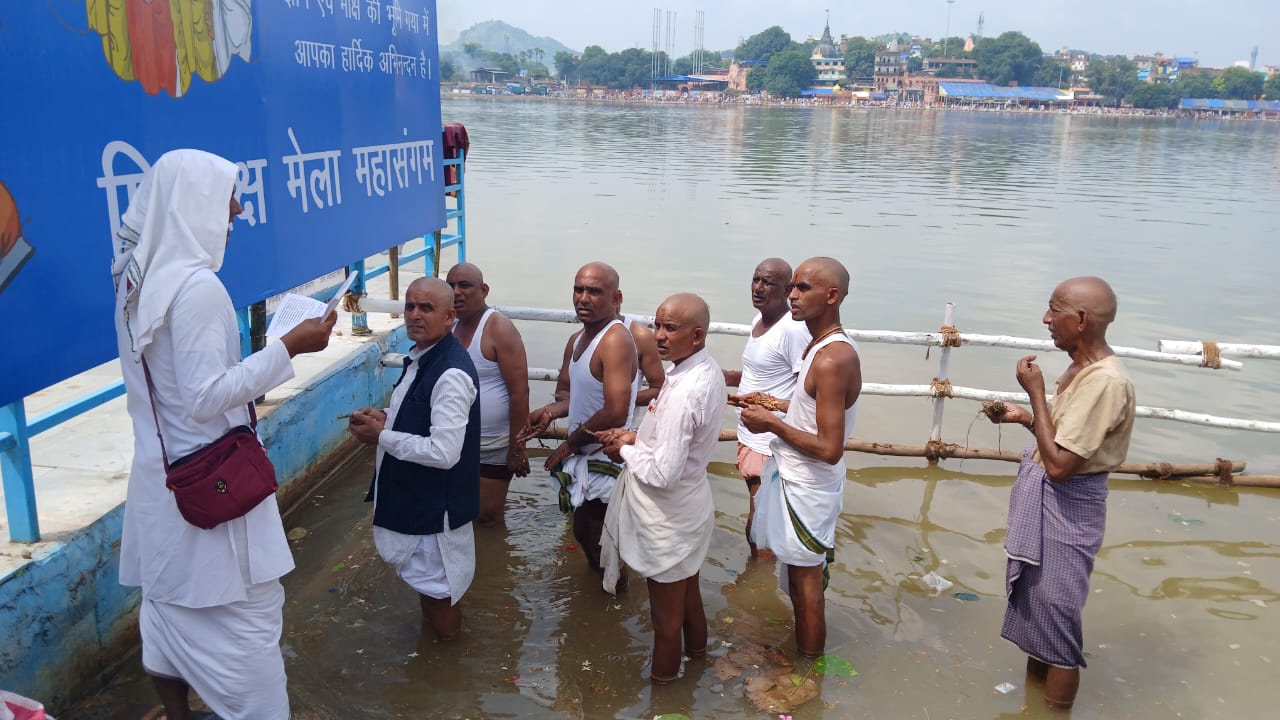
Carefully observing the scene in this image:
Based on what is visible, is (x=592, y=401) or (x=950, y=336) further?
(x=950, y=336)

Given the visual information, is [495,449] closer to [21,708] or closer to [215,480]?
[215,480]

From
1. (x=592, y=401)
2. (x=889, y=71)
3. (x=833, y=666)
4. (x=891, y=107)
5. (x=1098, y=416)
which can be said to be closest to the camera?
(x=1098, y=416)

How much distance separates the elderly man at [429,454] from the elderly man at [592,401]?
0.61 m

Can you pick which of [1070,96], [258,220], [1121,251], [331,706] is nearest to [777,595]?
[331,706]

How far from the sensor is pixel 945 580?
5.00m

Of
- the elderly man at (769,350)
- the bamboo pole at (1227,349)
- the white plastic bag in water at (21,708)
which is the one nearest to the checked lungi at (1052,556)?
the elderly man at (769,350)

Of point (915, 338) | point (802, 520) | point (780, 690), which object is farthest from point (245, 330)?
point (915, 338)

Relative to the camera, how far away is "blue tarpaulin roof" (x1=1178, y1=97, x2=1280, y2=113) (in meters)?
123

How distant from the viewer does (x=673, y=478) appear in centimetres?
343

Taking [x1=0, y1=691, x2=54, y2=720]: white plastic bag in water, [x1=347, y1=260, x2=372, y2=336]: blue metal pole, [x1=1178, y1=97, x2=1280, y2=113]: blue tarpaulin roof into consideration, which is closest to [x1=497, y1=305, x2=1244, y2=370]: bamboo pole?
[x1=347, y1=260, x2=372, y2=336]: blue metal pole

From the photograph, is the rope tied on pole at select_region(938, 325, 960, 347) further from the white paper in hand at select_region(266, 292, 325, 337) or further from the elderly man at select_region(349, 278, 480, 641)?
the white paper in hand at select_region(266, 292, 325, 337)

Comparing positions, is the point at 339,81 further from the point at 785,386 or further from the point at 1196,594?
the point at 1196,594

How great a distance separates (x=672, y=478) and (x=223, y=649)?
161 centimetres

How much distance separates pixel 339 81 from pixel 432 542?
3.49 meters
